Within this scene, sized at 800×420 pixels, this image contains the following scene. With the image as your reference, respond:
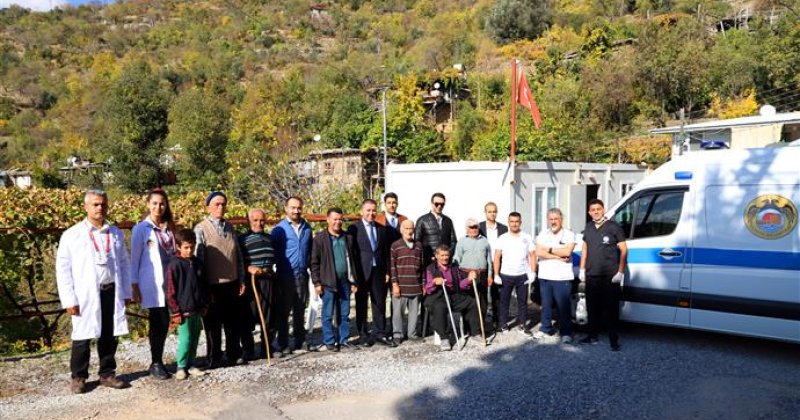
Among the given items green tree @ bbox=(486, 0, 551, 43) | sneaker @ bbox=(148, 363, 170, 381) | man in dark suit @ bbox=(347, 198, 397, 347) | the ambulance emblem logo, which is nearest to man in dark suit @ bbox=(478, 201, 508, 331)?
man in dark suit @ bbox=(347, 198, 397, 347)

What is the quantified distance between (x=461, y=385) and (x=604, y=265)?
222cm

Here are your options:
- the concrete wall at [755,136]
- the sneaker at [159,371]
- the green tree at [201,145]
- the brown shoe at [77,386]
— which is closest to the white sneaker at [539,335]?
the sneaker at [159,371]

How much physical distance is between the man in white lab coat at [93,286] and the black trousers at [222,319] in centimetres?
79

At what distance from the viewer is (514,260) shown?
22.1 ft

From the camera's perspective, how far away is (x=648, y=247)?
6523mm

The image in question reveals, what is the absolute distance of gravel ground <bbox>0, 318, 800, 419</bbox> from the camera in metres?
4.59

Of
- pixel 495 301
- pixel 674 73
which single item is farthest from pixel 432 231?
pixel 674 73

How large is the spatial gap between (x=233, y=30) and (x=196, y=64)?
86.0 feet

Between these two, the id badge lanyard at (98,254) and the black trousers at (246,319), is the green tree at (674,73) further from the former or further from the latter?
the id badge lanyard at (98,254)

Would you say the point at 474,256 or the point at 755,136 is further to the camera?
the point at 755,136

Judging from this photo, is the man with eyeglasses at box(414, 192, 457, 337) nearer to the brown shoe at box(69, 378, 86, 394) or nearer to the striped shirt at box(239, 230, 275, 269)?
the striped shirt at box(239, 230, 275, 269)

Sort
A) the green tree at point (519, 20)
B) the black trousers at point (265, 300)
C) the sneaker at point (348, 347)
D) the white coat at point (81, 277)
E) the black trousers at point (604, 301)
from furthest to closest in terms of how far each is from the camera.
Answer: the green tree at point (519, 20), the sneaker at point (348, 347), the black trousers at point (604, 301), the black trousers at point (265, 300), the white coat at point (81, 277)

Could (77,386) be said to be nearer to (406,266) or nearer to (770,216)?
(406,266)

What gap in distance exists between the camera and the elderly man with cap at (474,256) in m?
6.71
